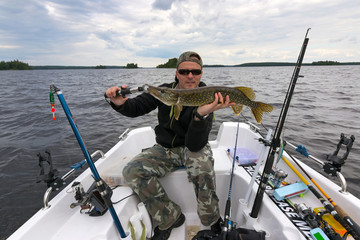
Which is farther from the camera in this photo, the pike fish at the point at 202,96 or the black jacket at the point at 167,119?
the black jacket at the point at 167,119

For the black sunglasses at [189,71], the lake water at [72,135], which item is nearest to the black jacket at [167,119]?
the black sunglasses at [189,71]

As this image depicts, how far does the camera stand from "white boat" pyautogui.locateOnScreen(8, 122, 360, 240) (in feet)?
6.67

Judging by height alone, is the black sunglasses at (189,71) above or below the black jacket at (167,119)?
above

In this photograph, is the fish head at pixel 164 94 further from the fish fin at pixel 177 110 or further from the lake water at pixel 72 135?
the lake water at pixel 72 135

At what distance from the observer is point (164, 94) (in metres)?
2.67

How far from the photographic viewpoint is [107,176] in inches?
116

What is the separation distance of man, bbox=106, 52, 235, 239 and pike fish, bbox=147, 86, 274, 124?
112 millimetres

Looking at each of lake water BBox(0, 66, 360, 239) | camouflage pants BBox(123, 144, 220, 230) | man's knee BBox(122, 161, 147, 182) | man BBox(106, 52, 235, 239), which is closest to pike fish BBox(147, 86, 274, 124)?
man BBox(106, 52, 235, 239)

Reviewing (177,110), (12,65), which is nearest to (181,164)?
(177,110)

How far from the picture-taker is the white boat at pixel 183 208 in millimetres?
2033

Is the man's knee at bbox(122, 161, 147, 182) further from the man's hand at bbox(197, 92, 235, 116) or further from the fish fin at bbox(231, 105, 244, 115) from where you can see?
the fish fin at bbox(231, 105, 244, 115)

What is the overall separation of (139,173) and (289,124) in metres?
8.58

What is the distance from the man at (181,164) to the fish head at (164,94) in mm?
394

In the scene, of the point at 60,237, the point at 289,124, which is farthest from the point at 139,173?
the point at 289,124
